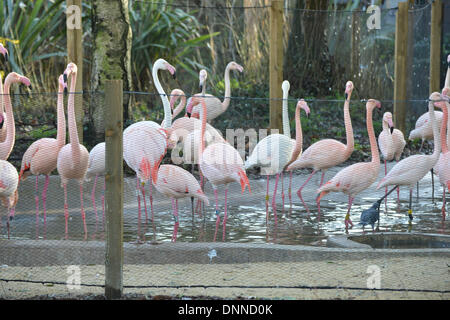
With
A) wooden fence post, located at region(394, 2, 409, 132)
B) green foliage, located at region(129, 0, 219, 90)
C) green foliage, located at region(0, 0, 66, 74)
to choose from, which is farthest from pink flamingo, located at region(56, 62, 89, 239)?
green foliage, located at region(129, 0, 219, 90)

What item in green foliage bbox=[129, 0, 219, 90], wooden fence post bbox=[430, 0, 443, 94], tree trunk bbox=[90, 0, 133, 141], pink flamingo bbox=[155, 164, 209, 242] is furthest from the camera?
green foliage bbox=[129, 0, 219, 90]

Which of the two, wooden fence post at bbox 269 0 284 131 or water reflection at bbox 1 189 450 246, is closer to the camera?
water reflection at bbox 1 189 450 246

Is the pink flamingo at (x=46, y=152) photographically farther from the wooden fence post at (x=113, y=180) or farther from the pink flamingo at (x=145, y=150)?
→ the wooden fence post at (x=113, y=180)

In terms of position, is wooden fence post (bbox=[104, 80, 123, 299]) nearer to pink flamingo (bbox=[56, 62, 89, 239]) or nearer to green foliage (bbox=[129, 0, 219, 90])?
pink flamingo (bbox=[56, 62, 89, 239])

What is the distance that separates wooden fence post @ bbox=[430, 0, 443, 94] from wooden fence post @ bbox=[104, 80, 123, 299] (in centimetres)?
751

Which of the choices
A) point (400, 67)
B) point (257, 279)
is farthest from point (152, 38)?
point (257, 279)

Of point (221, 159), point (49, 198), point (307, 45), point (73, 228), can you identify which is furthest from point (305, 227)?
point (307, 45)

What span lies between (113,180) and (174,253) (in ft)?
3.29

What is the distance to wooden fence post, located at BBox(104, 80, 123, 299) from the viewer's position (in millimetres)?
3807

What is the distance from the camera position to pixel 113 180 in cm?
382

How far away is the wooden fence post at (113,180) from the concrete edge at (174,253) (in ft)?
2.65

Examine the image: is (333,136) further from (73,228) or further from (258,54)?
(73,228)

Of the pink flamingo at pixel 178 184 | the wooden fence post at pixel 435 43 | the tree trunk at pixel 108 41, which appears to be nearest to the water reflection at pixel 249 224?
the pink flamingo at pixel 178 184

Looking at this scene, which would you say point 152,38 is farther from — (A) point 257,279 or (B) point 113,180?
(B) point 113,180
